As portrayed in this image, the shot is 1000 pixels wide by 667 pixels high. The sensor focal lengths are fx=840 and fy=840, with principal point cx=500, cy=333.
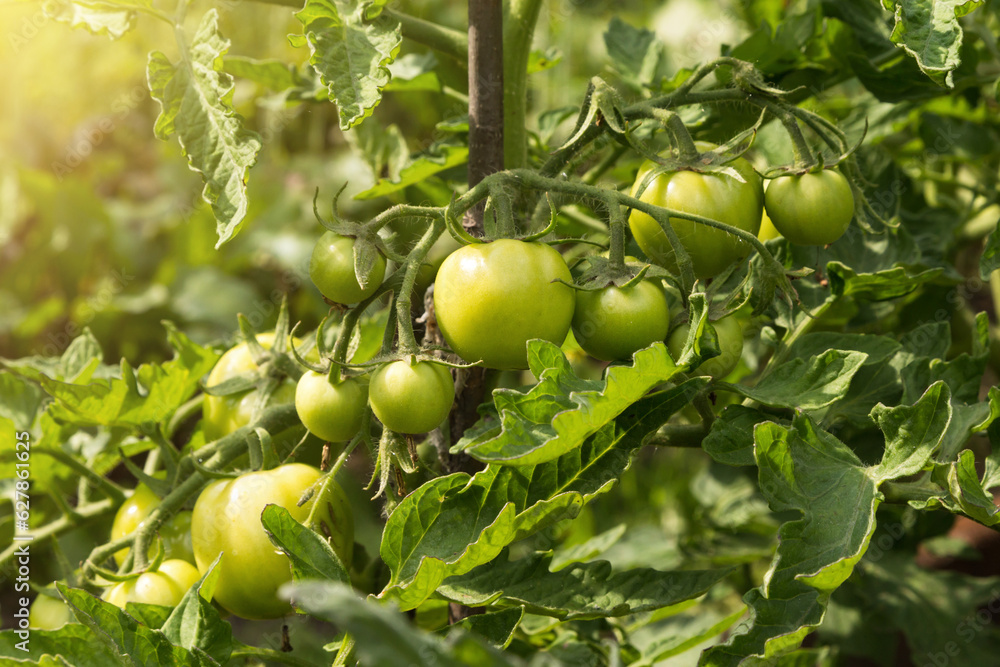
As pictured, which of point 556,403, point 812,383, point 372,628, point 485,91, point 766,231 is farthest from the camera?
point 766,231

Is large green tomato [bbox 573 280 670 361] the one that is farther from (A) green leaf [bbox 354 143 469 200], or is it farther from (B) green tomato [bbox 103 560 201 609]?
(B) green tomato [bbox 103 560 201 609]

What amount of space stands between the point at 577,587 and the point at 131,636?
0.37m

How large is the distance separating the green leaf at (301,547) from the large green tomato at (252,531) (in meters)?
0.11

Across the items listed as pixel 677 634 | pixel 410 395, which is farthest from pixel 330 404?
pixel 677 634

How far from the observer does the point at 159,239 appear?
2.51 meters

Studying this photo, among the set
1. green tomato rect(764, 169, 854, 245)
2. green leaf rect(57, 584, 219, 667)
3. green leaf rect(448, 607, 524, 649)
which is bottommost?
green leaf rect(448, 607, 524, 649)

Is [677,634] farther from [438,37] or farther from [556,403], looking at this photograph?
[438,37]

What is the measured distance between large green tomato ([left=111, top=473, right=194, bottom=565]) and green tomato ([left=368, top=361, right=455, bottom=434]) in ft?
1.01

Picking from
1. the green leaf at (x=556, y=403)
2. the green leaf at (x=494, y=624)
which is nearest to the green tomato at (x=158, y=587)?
the green leaf at (x=494, y=624)

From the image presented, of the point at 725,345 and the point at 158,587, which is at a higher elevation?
the point at 725,345

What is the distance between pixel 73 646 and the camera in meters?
0.66

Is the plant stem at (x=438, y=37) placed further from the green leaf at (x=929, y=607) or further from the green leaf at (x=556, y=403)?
the green leaf at (x=929, y=607)

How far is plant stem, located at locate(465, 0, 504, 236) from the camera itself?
787mm

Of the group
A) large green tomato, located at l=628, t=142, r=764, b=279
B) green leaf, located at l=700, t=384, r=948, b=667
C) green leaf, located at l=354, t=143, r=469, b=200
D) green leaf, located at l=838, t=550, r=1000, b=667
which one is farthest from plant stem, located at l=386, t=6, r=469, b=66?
green leaf, located at l=838, t=550, r=1000, b=667
